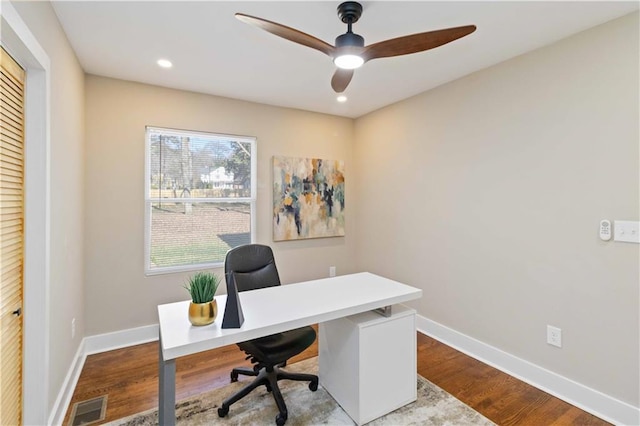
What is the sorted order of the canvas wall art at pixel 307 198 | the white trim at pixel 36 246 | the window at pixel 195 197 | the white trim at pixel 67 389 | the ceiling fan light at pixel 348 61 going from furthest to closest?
1. the canvas wall art at pixel 307 198
2. the window at pixel 195 197
3. the white trim at pixel 67 389
4. the ceiling fan light at pixel 348 61
5. the white trim at pixel 36 246

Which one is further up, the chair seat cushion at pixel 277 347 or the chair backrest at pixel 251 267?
the chair backrest at pixel 251 267

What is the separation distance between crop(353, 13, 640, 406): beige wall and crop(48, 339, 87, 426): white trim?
10.0 ft

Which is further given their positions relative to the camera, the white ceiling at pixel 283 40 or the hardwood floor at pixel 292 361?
the hardwood floor at pixel 292 361

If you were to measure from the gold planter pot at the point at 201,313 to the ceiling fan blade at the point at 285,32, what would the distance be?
1384 millimetres

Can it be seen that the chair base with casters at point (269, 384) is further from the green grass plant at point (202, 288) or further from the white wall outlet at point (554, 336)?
the white wall outlet at point (554, 336)

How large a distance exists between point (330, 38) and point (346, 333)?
78.5 inches

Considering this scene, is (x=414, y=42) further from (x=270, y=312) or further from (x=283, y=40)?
(x=270, y=312)

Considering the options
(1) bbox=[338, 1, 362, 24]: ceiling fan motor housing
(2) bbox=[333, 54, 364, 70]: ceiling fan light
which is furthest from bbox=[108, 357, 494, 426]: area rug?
(1) bbox=[338, 1, 362, 24]: ceiling fan motor housing

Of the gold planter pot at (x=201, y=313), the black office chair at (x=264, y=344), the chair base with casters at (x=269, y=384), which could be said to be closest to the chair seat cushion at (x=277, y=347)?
the black office chair at (x=264, y=344)

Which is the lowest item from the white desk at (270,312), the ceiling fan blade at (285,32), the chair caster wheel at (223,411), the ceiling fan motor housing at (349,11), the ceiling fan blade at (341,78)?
the chair caster wheel at (223,411)

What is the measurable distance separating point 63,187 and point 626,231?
3.61 metres

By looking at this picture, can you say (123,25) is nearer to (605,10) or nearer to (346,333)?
(346,333)

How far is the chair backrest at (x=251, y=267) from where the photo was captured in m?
2.24

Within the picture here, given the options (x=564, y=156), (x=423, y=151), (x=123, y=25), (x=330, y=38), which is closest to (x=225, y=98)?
(x=123, y=25)
